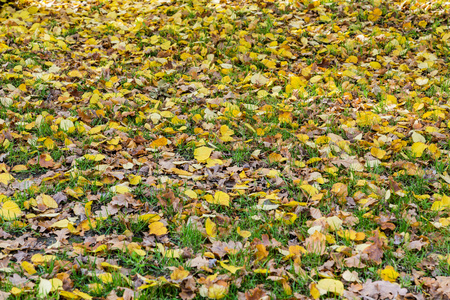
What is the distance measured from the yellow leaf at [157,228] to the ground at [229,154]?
2 cm

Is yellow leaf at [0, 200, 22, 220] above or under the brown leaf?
above

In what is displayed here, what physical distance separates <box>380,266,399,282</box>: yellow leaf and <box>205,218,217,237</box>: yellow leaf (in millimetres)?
824

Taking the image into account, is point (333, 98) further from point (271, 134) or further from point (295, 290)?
point (295, 290)

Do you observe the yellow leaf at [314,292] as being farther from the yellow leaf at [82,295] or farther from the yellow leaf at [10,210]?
the yellow leaf at [10,210]

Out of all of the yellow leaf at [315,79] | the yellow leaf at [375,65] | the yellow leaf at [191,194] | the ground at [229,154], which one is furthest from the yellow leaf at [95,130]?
the yellow leaf at [375,65]

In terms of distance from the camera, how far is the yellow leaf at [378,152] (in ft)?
9.31

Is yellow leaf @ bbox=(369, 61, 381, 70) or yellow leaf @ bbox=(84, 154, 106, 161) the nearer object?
yellow leaf @ bbox=(84, 154, 106, 161)

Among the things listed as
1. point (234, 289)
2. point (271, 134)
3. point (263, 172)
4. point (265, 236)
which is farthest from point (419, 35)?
point (234, 289)

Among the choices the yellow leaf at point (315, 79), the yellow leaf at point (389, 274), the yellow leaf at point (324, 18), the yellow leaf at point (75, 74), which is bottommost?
the yellow leaf at point (389, 274)

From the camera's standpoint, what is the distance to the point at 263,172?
276cm

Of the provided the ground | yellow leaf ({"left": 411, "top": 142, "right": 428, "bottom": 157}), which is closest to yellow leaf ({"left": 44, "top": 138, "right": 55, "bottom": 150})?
the ground

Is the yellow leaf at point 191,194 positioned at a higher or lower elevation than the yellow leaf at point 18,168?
lower

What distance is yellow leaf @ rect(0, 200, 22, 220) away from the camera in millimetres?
2295

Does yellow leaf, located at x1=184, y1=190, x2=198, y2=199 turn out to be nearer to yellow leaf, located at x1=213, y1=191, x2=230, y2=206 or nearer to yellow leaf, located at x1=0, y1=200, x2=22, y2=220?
yellow leaf, located at x1=213, y1=191, x2=230, y2=206
